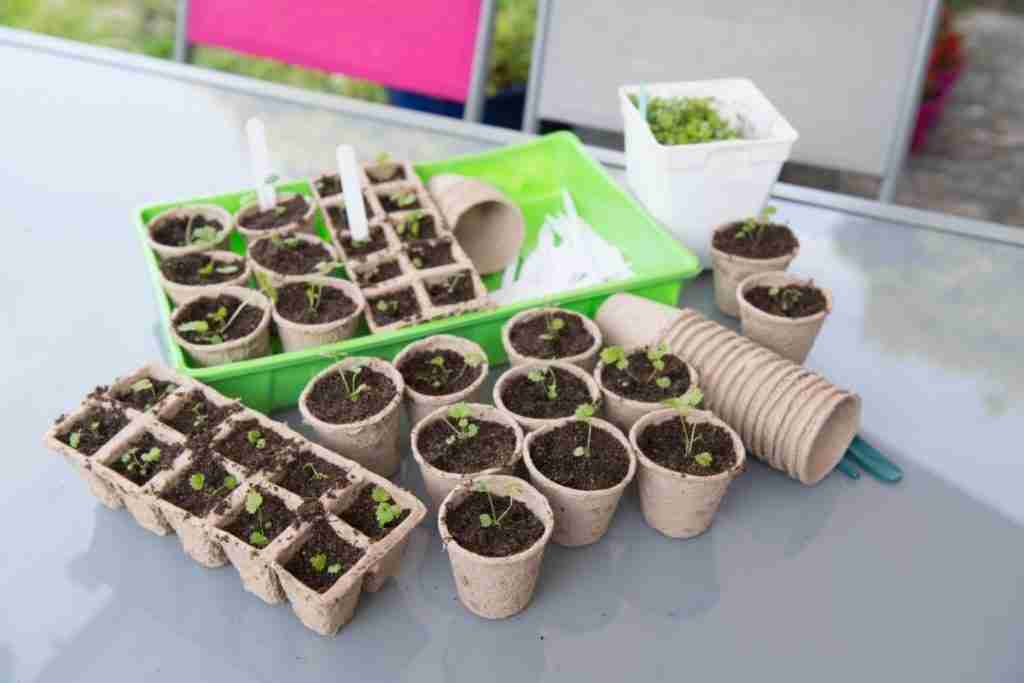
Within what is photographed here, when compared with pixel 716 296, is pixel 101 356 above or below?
below

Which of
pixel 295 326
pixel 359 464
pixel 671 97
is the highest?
pixel 671 97

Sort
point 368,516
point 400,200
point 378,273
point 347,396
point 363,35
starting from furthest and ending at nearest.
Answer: point 363,35 → point 400,200 → point 378,273 → point 347,396 → point 368,516

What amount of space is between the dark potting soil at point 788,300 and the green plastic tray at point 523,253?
11cm

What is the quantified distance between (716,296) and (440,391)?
21.4 inches

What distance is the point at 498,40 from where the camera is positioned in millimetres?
2785

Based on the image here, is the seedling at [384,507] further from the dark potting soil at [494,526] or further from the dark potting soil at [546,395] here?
the dark potting soil at [546,395]

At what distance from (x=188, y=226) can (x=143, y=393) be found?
0.35m

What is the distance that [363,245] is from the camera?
1.42 meters

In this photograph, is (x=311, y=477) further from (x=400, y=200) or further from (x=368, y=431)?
(x=400, y=200)

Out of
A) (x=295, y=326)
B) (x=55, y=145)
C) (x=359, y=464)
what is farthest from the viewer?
(x=55, y=145)

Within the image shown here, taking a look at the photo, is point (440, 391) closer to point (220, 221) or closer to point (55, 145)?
point (220, 221)

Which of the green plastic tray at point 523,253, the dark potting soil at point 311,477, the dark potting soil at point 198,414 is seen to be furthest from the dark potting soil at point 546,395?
the dark potting soil at point 198,414

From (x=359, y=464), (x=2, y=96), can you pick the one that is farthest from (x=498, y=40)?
(x=359, y=464)

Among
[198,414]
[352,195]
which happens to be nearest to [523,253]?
[352,195]
